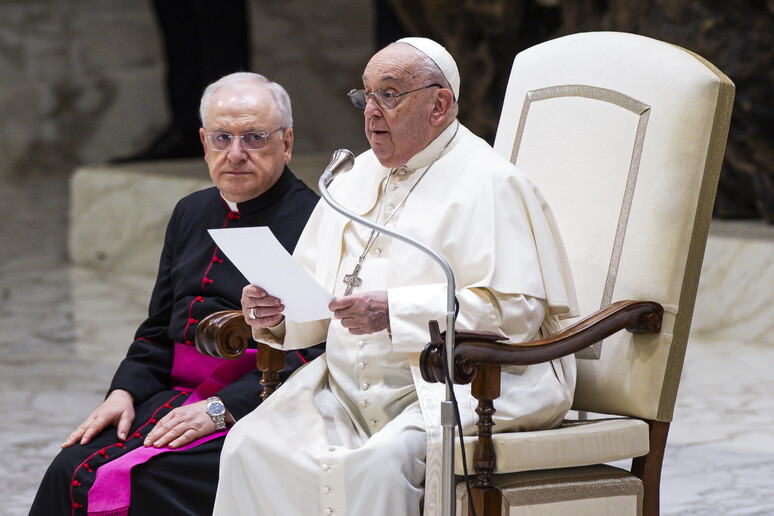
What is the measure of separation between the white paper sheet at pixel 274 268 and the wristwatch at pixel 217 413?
0.54 m

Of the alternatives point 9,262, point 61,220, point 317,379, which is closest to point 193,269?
point 317,379

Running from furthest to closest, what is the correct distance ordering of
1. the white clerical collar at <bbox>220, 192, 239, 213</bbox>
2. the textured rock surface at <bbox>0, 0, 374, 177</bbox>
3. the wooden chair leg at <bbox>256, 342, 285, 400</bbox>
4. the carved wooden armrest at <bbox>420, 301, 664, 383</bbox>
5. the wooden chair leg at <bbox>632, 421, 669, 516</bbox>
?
1. the textured rock surface at <bbox>0, 0, 374, 177</bbox>
2. the white clerical collar at <bbox>220, 192, 239, 213</bbox>
3. the wooden chair leg at <bbox>256, 342, 285, 400</bbox>
4. the wooden chair leg at <bbox>632, 421, 669, 516</bbox>
5. the carved wooden armrest at <bbox>420, 301, 664, 383</bbox>

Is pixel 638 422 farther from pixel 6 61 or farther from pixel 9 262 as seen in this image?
pixel 6 61

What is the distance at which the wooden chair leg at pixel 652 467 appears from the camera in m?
3.04

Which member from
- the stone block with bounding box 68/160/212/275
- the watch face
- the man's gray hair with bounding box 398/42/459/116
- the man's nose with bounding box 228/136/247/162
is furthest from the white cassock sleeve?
the stone block with bounding box 68/160/212/275

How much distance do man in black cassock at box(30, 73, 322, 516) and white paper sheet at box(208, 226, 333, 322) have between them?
1.93ft

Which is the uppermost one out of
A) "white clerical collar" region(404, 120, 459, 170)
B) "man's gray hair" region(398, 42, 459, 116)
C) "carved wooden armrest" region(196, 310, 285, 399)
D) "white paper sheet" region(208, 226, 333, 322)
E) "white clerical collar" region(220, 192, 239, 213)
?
"man's gray hair" region(398, 42, 459, 116)

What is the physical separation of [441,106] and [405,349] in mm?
620

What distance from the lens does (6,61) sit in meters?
12.7

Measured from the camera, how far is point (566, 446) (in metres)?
2.77

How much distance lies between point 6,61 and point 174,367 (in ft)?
32.9

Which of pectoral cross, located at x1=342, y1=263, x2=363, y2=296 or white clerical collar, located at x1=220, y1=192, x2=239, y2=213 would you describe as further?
white clerical collar, located at x1=220, y1=192, x2=239, y2=213

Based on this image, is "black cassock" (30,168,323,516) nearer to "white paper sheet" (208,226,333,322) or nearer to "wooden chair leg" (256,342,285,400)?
"wooden chair leg" (256,342,285,400)

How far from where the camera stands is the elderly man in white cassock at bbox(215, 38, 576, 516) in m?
2.76
